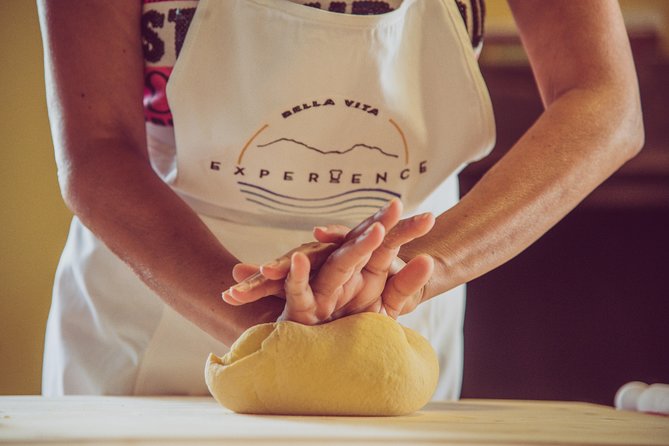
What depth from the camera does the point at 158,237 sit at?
0.89m

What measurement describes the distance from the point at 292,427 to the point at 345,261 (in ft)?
0.62

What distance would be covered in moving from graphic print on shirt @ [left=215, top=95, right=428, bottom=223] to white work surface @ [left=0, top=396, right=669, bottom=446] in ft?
1.16

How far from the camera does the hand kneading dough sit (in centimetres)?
72

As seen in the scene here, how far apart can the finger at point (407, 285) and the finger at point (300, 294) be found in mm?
88

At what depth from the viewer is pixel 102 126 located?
0.95 metres

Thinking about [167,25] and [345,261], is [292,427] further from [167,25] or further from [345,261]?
[167,25]

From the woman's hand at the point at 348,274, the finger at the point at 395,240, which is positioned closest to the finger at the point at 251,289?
the woman's hand at the point at 348,274

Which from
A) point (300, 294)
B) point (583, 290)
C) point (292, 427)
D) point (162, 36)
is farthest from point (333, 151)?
point (583, 290)

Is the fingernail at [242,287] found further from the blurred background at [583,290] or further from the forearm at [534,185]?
the blurred background at [583,290]

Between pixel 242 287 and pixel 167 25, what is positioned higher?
pixel 167 25

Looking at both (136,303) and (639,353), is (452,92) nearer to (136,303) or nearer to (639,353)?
(136,303)

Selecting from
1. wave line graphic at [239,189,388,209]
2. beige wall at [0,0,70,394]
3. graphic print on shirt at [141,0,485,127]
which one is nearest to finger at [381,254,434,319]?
wave line graphic at [239,189,388,209]

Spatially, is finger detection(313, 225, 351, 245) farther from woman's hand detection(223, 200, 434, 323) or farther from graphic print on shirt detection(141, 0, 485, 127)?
graphic print on shirt detection(141, 0, 485, 127)

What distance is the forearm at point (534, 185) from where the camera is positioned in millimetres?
896
